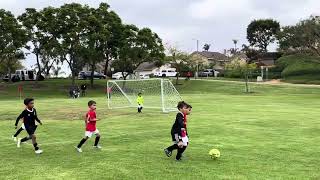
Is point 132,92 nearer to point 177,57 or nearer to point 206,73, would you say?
point 177,57

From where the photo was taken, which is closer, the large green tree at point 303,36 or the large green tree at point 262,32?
the large green tree at point 303,36

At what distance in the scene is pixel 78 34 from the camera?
64.0 meters

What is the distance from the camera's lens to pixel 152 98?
140ft

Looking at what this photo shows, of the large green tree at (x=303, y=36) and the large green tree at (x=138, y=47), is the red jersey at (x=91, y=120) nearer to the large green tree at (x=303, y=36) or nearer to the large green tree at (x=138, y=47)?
the large green tree at (x=138, y=47)

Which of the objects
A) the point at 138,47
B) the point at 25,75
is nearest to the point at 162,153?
the point at 138,47

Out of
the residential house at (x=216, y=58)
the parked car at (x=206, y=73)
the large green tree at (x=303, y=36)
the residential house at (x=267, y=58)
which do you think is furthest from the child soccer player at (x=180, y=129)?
the residential house at (x=216, y=58)

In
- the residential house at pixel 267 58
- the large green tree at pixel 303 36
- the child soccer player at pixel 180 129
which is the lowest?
the child soccer player at pixel 180 129

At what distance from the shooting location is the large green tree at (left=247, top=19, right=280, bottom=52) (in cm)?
12525

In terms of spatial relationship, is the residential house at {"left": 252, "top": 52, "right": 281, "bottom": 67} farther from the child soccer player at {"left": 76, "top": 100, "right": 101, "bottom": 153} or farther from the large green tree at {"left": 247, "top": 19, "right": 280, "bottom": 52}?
the child soccer player at {"left": 76, "top": 100, "right": 101, "bottom": 153}

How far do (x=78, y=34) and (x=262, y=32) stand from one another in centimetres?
7368

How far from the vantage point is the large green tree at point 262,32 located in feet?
411

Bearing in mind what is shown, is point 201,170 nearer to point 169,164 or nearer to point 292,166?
point 169,164

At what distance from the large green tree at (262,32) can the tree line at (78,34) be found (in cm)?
6169

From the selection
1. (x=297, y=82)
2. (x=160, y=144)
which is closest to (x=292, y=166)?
(x=160, y=144)
